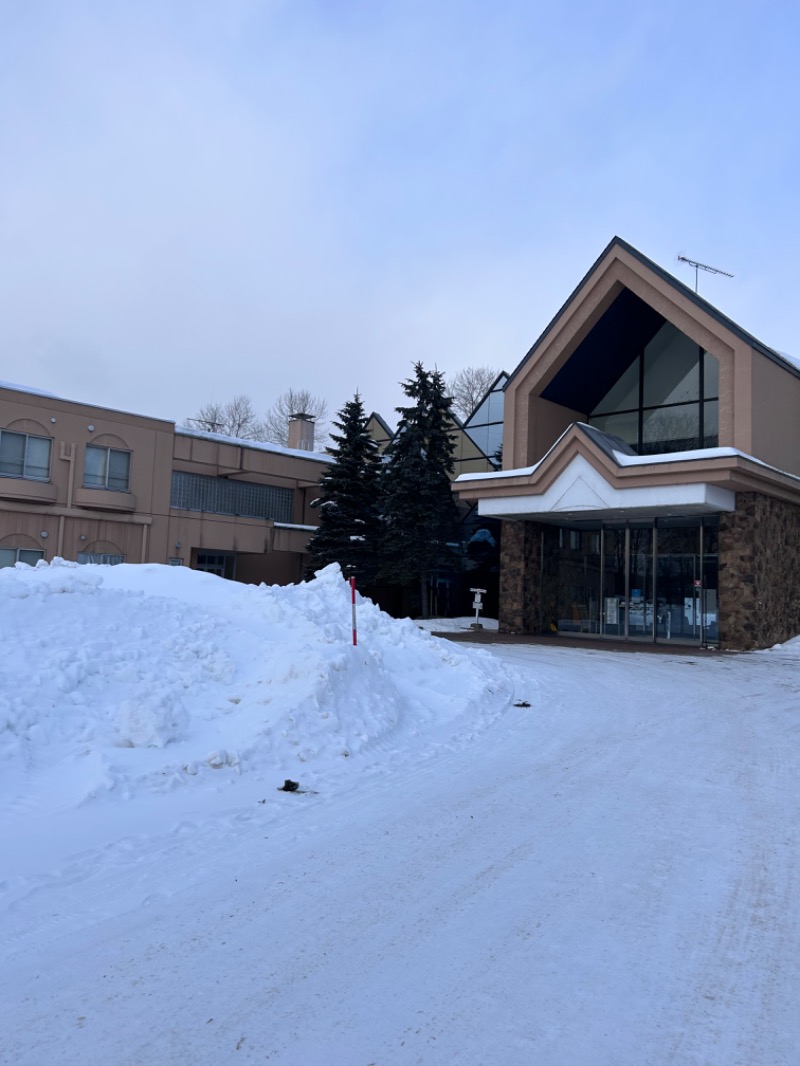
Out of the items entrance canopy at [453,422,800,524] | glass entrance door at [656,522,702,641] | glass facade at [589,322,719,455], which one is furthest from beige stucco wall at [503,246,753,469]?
glass entrance door at [656,522,702,641]

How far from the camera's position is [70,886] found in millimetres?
4629

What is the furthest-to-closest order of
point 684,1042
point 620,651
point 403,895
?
point 620,651 → point 403,895 → point 684,1042

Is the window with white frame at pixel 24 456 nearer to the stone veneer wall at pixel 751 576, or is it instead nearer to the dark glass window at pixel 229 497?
the dark glass window at pixel 229 497

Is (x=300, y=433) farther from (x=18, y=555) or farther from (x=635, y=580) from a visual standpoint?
(x=635, y=580)

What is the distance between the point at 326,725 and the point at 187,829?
2.65 metres

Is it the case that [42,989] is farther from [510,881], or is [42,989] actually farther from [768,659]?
[768,659]

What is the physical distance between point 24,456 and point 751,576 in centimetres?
2406

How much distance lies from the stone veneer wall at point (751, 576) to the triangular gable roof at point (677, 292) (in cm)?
396

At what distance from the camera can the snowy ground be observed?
3.30 meters

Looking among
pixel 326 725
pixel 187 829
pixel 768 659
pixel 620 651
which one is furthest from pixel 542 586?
pixel 187 829

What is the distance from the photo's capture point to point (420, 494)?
3014cm

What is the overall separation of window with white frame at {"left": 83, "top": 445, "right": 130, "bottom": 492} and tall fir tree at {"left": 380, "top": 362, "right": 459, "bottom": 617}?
10.0 m

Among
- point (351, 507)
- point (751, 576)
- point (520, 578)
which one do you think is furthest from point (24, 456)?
point (751, 576)

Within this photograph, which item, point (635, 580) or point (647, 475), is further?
point (635, 580)
